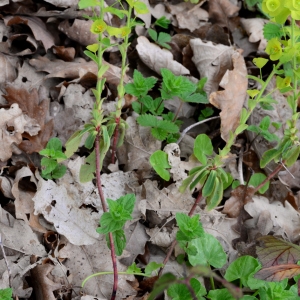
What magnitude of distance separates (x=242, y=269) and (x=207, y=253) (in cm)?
21

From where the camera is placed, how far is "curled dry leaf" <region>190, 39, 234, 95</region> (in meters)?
3.16

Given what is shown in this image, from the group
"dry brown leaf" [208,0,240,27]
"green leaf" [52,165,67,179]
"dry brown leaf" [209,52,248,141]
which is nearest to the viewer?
"green leaf" [52,165,67,179]

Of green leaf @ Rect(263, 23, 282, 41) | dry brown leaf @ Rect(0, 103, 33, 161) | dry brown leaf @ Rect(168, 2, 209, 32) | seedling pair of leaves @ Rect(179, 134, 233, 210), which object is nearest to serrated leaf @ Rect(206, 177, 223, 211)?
seedling pair of leaves @ Rect(179, 134, 233, 210)

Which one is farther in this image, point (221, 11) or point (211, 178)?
point (221, 11)

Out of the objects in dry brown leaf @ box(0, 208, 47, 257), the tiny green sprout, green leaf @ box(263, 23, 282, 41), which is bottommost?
dry brown leaf @ box(0, 208, 47, 257)

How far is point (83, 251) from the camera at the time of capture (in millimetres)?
2293

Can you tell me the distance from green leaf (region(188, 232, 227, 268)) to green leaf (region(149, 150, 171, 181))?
0.44 metres

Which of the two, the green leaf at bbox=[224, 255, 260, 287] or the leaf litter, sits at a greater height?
the leaf litter

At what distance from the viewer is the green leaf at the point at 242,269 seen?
85.9 inches

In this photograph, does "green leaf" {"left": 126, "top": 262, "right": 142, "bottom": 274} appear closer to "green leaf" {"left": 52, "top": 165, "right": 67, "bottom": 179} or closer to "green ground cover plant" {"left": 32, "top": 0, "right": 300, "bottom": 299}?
"green ground cover plant" {"left": 32, "top": 0, "right": 300, "bottom": 299}

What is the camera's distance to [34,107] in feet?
8.89

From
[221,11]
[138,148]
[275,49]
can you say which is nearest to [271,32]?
[275,49]

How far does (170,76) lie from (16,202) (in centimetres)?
121

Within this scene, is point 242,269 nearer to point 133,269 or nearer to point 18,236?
point 133,269
